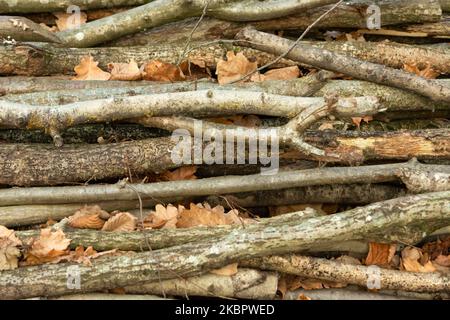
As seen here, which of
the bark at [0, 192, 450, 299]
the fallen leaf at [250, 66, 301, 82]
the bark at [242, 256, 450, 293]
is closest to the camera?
the bark at [0, 192, 450, 299]

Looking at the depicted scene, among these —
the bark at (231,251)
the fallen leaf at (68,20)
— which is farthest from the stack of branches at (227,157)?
the fallen leaf at (68,20)

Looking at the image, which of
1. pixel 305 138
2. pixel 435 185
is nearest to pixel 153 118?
pixel 305 138

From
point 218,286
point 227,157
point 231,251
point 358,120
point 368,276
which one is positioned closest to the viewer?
point 231,251

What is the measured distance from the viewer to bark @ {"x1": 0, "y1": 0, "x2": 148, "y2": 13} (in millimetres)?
4402

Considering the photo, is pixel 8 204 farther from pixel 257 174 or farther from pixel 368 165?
pixel 368 165

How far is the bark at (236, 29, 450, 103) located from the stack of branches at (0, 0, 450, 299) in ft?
0.03

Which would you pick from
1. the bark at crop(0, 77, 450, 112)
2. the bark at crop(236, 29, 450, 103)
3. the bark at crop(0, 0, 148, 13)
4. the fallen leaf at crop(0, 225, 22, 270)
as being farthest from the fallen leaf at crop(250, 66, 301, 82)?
the fallen leaf at crop(0, 225, 22, 270)

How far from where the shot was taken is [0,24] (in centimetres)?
375

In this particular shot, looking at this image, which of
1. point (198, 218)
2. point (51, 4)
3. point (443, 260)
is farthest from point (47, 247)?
point (443, 260)

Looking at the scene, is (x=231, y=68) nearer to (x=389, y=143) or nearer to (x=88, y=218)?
(x=389, y=143)

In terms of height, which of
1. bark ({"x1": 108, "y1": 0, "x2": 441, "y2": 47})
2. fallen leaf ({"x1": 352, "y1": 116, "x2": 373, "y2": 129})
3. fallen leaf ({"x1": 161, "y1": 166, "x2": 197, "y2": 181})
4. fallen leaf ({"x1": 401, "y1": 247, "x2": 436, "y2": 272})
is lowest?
fallen leaf ({"x1": 401, "y1": 247, "x2": 436, "y2": 272})

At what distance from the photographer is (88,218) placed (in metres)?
3.54

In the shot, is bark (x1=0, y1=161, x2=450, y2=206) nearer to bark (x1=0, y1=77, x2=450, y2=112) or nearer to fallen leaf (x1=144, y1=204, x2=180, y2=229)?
fallen leaf (x1=144, y1=204, x2=180, y2=229)

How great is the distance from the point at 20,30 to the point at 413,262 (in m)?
2.99
